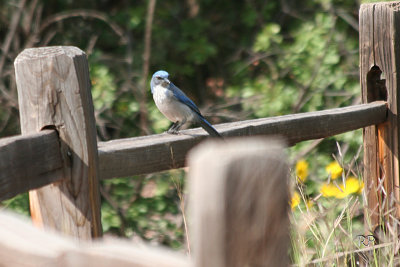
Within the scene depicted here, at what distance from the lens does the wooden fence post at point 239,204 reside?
0.75m

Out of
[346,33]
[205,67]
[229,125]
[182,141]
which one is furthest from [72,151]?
[205,67]

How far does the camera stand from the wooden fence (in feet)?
2.51

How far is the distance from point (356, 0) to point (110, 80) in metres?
2.56

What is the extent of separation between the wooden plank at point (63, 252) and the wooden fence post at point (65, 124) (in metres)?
0.81

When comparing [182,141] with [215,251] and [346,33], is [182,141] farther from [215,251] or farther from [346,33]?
[346,33]

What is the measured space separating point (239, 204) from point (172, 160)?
4.48ft

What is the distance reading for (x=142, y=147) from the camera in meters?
2.01

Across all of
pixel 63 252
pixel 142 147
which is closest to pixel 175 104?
pixel 142 147

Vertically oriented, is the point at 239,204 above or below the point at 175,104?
below

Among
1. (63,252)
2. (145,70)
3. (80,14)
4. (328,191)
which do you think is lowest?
(328,191)

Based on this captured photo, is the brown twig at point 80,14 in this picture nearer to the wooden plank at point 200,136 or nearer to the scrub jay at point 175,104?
the scrub jay at point 175,104

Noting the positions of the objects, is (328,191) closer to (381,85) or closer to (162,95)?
(381,85)

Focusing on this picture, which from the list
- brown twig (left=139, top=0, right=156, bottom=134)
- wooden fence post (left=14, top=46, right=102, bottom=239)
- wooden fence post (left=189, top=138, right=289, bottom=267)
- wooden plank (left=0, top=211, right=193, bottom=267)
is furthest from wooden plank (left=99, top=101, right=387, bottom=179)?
brown twig (left=139, top=0, right=156, bottom=134)

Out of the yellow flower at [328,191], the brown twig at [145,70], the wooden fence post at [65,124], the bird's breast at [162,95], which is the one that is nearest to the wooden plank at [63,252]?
the wooden fence post at [65,124]
